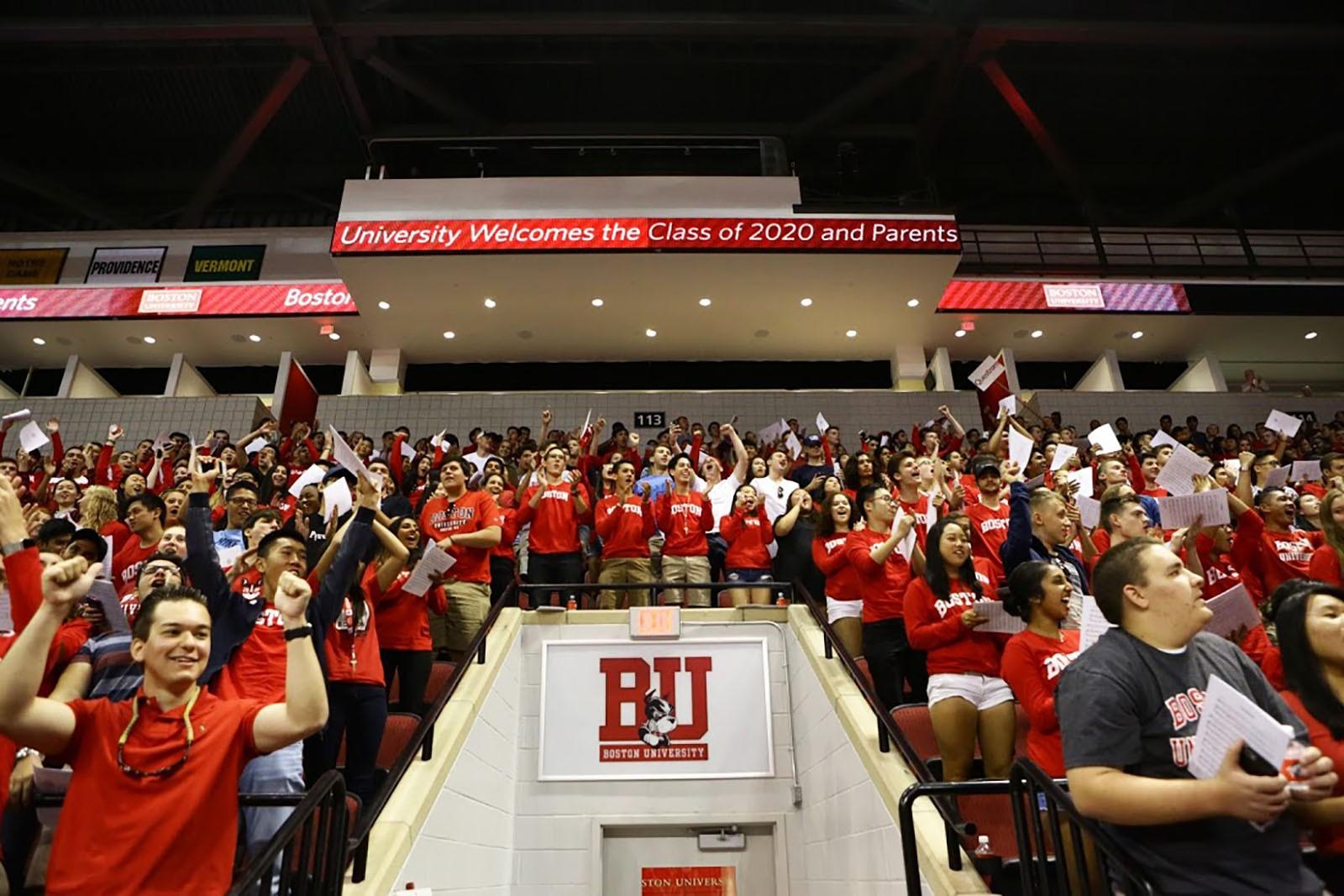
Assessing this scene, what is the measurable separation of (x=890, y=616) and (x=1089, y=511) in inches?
42.6

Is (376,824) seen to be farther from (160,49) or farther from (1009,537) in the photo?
(160,49)

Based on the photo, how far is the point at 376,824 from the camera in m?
2.96

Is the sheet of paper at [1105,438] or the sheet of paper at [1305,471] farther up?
the sheet of paper at [1105,438]

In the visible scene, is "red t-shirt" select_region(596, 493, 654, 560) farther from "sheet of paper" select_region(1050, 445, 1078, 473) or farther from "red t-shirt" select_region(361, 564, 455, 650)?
"sheet of paper" select_region(1050, 445, 1078, 473)

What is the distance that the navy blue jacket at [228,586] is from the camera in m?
2.47

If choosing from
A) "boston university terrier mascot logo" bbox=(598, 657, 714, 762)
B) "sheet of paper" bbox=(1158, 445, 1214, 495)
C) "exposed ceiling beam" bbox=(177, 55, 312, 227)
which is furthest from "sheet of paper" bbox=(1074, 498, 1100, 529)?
"exposed ceiling beam" bbox=(177, 55, 312, 227)

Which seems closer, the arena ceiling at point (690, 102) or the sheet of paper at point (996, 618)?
the sheet of paper at point (996, 618)

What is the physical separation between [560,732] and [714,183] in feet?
25.5

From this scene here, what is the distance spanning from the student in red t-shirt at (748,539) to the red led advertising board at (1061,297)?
7235mm

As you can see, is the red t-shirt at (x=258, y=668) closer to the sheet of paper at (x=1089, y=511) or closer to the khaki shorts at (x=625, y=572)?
the khaki shorts at (x=625, y=572)

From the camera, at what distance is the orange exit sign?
5.31 metres

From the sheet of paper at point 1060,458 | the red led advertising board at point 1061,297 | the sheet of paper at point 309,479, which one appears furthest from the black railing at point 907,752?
the red led advertising board at point 1061,297

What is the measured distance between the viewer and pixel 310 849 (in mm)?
2125

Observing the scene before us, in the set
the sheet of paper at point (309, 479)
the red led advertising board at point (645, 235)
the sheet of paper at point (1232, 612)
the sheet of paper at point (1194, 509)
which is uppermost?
the red led advertising board at point (645, 235)
